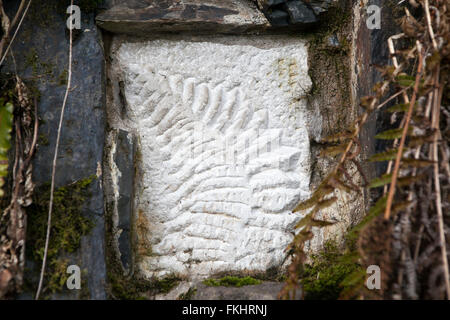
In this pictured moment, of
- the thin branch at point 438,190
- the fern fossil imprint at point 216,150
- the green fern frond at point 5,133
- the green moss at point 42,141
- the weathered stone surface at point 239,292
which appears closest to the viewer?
the thin branch at point 438,190

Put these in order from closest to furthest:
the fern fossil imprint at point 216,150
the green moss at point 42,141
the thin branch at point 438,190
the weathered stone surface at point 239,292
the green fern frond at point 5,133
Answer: the thin branch at point 438,190 < the green fern frond at point 5,133 < the weathered stone surface at point 239,292 < the green moss at point 42,141 < the fern fossil imprint at point 216,150

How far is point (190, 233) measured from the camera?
1912mm

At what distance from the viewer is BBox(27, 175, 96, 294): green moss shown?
1.59 meters

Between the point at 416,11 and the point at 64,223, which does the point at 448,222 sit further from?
the point at 64,223

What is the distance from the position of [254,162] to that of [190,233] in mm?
403

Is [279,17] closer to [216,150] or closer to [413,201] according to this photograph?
→ [216,150]

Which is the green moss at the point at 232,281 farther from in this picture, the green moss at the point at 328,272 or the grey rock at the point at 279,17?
the grey rock at the point at 279,17

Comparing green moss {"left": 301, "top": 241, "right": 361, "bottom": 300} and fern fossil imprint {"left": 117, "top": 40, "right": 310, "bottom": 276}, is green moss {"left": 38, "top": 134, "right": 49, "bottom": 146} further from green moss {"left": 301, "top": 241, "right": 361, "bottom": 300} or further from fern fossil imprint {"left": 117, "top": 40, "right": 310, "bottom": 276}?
green moss {"left": 301, "top": 241, "right": 361, "bottom": 300}

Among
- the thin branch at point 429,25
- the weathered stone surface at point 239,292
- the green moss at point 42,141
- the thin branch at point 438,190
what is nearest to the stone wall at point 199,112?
the green moss at point 42,141

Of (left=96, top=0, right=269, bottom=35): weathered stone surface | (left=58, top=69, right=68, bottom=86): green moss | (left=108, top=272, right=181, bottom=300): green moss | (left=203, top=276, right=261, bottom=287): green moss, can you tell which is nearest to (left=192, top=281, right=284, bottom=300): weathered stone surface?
(left=203, top=276, right=261, bottom=287): green moss

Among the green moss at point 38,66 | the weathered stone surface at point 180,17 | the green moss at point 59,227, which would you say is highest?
the weathered stone surface at point 180,17

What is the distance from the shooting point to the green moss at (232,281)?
177cm

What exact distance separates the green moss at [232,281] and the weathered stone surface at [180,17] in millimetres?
1054

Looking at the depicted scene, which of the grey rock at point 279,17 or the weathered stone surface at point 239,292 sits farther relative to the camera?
the grey rock at point 279,17
